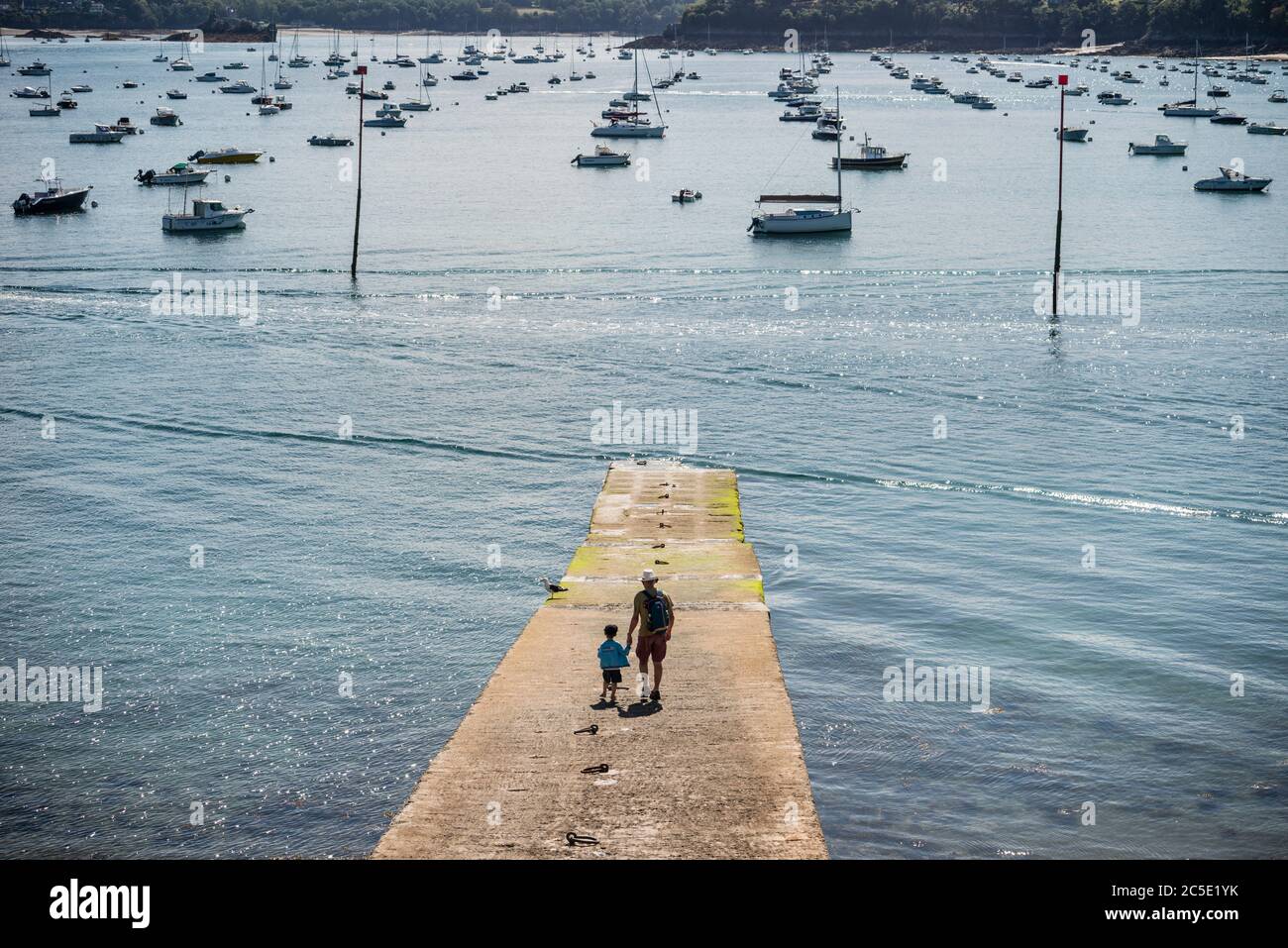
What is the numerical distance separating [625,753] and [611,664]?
8.63ft

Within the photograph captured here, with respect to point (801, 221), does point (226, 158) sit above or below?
above

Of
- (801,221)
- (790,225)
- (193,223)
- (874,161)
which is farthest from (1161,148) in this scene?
(193,223)

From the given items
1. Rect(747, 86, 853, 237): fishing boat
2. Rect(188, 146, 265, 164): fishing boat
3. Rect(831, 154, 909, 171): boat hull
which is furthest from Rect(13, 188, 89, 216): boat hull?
Rect(831, 154, 909, 171): boat hull

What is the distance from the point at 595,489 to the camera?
53625 mm

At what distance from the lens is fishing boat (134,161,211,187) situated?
5448 inches

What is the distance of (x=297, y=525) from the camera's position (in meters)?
49.7

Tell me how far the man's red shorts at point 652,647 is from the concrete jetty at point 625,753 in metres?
1.05

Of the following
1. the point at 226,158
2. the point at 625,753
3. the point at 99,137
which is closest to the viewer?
the point at 625,753

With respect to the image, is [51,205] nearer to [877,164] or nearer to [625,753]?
[877,164]

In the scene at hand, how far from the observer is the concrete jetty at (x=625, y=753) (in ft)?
78.0

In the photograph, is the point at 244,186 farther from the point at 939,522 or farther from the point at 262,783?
the point at 262,783

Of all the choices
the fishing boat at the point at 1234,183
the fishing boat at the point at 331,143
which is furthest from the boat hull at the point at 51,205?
the fishing boat at the point at 1234,183

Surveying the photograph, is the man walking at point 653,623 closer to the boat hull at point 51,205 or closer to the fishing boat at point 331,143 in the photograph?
the boat hull at point 51,205

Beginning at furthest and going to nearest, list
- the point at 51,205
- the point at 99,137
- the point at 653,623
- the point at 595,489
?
the point at 99,137
the point at 51,205
the point at 595,489
the point at 653,623
